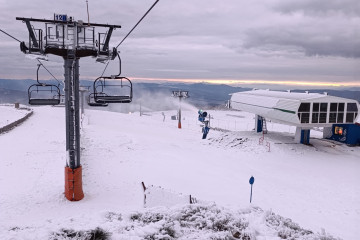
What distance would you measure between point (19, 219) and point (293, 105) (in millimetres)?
28142

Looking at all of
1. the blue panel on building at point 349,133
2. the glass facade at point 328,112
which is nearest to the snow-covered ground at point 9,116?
the glass facade at point 328,112

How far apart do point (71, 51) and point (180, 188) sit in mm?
10246

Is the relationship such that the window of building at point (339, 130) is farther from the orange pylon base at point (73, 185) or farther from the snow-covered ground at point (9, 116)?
the snow-covered ground at point (9, 116)

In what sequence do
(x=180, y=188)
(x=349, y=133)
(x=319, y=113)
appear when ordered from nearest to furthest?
(x=180, y=188), (x=319, y=113), (x=349, y=133)

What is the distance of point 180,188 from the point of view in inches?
694

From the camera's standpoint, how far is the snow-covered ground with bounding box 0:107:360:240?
1002 centimetres

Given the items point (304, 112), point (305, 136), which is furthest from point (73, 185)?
point (305, 136)

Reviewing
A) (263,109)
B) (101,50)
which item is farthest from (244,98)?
(101,50)

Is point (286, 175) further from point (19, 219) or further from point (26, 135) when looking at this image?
point (26, 135)

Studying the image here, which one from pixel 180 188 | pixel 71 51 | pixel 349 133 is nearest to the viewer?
pixel 71 51

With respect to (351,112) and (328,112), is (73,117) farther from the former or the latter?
(351,112)

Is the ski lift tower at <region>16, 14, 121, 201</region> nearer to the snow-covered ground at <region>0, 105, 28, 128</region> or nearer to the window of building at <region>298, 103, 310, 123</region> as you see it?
the window of building at <region>298, 103, 310, 123</region>

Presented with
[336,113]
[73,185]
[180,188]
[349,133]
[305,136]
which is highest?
[336,113]

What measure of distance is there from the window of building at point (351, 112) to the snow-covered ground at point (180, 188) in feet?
11.9
